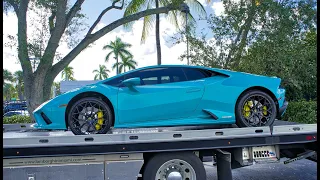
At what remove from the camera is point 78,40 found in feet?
32.8

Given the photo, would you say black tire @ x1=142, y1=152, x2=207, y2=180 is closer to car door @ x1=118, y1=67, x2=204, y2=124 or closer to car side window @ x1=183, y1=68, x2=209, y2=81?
car door @ x1=118, y1=67, x2=204, y2=124

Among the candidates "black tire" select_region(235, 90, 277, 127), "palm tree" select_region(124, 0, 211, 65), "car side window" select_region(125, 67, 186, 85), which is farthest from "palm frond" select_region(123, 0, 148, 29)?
"black tire" select_region(235, 90, 277, 127)

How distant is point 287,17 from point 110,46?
2886cm

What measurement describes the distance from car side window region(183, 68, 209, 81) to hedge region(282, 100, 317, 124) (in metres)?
4.61

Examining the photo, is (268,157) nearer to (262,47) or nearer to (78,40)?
(262,47)

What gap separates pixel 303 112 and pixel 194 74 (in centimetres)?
483

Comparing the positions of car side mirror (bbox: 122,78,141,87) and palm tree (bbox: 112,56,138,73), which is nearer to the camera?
car side mirror (bbox: 122,78,141,87)

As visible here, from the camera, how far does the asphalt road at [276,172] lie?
519cm

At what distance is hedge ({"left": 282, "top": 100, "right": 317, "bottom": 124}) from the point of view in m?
7.55

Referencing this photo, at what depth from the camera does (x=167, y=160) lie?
12.5 ft

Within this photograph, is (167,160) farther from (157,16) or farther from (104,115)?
(157,16)

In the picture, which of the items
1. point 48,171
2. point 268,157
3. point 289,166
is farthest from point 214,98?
point 289,166

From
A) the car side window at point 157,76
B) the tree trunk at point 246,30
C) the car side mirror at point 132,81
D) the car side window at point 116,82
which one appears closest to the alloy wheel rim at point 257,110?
the car side window at point 157,76

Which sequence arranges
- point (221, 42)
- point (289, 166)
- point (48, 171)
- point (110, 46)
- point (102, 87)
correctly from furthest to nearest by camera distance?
point (110, 46), point (221, 42), point (289, 166), point (102, 87), point (48, 171)
